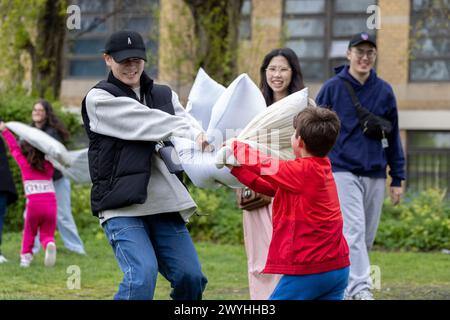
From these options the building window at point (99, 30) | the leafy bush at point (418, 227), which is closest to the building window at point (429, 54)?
the building window at point (99, 30)

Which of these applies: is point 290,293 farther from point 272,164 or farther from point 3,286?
point 3,286

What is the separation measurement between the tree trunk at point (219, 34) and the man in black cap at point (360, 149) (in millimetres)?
7254

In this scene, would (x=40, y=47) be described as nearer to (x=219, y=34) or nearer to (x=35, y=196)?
(x=219, y=34)

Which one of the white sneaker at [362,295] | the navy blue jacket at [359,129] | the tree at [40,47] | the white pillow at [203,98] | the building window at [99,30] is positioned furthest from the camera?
the building window at [99,30]

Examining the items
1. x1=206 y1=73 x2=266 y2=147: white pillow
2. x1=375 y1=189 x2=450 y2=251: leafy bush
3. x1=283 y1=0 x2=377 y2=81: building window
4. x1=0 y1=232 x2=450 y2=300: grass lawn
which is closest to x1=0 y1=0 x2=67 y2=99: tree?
x1=0 y1=232 x2=450 y2=300: grass lawn

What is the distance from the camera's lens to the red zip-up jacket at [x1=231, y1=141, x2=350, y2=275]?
5082 mm

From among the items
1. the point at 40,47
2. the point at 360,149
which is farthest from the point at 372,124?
the point at 40,47

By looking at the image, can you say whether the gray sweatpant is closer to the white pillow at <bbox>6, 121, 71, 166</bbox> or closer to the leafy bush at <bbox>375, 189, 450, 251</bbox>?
the white pillow at <bbox>6, 121, 71, 166</bbox>

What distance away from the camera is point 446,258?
1173 centimetres

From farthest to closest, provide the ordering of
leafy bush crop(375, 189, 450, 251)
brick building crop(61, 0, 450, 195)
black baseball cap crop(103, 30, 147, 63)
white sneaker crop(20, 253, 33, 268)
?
brick building crop(61, 0, 450, 195) < leafy bush crop(375, 189, 450, 251) < white sneaker crop(20, 253, 33, 268) < black baseball cap crop(103, 30, 147, 63)

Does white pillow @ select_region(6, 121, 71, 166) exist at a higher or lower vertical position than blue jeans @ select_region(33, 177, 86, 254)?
higher

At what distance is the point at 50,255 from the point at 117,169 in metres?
5.20

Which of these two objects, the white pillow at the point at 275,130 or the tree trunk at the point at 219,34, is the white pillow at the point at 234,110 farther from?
the tree trunk at the point at 219,34

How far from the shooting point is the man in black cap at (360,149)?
7746mm
